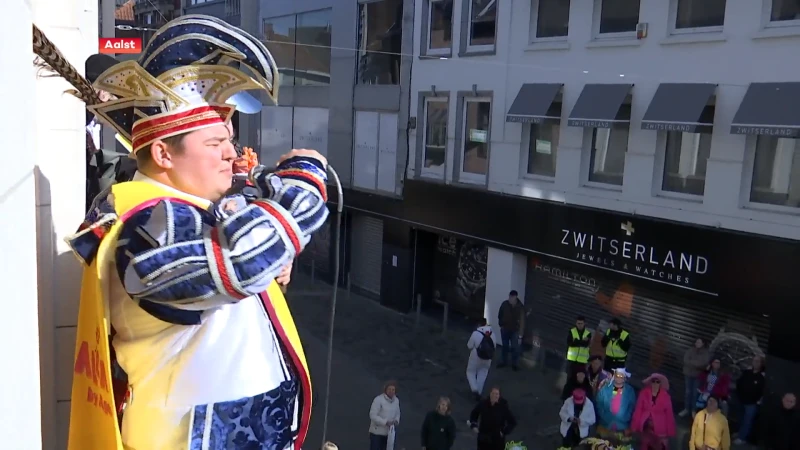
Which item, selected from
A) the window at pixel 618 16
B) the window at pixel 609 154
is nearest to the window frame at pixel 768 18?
the window at pixel 618 16

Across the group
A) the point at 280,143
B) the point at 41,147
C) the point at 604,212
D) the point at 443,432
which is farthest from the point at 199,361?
the point at 280,143

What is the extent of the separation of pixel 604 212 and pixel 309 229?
12.0 meters

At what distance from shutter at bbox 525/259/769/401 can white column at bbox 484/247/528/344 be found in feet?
0.60

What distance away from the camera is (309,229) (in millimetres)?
2160

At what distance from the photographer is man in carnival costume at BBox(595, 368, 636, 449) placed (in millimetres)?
9906

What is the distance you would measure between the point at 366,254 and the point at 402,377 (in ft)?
22.9

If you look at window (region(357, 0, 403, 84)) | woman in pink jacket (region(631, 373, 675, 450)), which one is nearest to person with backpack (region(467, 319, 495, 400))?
woman in pink jacket (region(631, 373, 675, 450))

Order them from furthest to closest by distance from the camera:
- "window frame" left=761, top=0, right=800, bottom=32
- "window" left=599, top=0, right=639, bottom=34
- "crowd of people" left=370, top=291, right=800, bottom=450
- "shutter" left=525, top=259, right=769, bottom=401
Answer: "window" left=599, top=0, right=639, bottom=34 < "shutter" left=525, top=259, right=769, bottom=401 < "window frame" left=761, top=0, right=800, bottom=32 < "crowd of people" left=370, top=291, right=800, bottom=450

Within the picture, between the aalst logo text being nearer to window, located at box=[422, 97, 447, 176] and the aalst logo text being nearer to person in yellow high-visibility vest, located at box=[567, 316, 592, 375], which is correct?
person in yellow high-visibility vest, located at box=[567, 316, 592, 375]

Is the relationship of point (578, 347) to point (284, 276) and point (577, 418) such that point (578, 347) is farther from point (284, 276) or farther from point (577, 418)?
point (284, 276)

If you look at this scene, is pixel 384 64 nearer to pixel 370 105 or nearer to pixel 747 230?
pixel 370 105

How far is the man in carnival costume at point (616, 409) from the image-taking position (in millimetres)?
9906

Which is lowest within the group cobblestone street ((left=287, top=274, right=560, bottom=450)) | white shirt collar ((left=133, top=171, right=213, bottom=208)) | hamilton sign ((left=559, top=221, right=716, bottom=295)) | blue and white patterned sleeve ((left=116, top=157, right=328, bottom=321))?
cobblestone street ((left=287, top=274, right=560, bottom=450))

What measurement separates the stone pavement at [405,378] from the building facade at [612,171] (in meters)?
1.20
